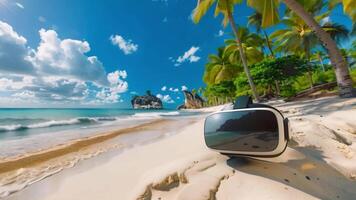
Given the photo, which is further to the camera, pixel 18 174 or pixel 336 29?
pixel 336 29

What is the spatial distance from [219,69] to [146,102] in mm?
84650

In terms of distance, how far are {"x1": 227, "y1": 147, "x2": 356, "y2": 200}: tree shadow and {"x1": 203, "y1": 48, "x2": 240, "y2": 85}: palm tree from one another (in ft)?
80.9

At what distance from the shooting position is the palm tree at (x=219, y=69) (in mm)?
25703

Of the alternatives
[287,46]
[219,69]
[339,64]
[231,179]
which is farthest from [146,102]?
[231,179]

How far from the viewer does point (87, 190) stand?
6.02ft

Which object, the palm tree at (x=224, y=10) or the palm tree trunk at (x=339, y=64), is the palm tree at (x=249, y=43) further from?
the palm tree trunk at (x=339, y=64)

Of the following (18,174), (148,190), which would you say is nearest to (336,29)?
(148,190)

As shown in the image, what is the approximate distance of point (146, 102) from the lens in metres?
107

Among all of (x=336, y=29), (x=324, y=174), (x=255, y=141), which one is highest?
(x=336, y=29)

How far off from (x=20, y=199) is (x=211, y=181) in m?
2.17

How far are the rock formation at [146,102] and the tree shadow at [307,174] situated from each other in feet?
346

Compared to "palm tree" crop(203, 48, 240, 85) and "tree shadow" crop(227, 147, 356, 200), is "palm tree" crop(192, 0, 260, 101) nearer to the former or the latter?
"tree shadow" crop(227, 147, 356, 200)

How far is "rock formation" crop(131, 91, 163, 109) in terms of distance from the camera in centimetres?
10625

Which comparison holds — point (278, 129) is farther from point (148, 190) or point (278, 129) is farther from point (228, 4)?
point (228, 4)
